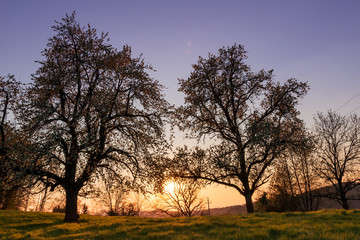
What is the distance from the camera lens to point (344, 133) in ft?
121

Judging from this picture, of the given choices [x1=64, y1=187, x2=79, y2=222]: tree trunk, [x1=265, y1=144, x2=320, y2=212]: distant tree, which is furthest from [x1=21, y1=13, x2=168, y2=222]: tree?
[x1=265, y1=144, x2=320, y2=212]: distant tree

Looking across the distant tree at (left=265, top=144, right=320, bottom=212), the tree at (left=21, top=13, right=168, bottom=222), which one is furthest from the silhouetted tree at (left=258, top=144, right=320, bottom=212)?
the tree at (left=21, top=13, right=168, bottom=222)

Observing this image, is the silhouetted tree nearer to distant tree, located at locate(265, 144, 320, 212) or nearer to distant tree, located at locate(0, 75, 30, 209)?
distant tree, located at locate(265, 144, 320, 212)

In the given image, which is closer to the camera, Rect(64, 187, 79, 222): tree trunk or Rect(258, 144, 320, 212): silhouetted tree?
Rect(64, 187, 79, 222): tree trunk

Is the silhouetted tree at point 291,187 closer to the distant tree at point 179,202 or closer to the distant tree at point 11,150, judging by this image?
the distant tree at point 179,202

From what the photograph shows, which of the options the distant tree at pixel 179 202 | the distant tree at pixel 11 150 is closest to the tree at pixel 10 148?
the distant tree at pixel 11 150

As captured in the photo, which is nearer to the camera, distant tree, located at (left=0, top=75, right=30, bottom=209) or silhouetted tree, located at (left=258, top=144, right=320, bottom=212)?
distant tree, located at (left=0, top=75, right=30, bottom=209)

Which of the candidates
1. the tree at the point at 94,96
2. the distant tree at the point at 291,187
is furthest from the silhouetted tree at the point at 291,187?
the tree at the point at 94,96

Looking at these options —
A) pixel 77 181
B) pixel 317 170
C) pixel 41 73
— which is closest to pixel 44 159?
pixel 77 181

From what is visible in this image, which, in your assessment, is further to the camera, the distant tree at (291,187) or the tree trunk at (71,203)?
the distant tree at (291,187)

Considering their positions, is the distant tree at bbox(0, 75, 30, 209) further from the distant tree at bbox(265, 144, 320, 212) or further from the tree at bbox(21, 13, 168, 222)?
the distant tree at bbox(265, 144, 320, 212)

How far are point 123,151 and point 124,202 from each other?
51147mm

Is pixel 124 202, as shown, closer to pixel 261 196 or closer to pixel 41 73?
pixel 261 196

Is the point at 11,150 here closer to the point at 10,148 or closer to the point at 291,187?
the point at 10,148
